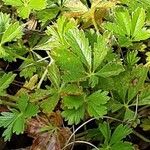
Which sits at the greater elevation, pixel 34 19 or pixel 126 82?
pixel 34 19

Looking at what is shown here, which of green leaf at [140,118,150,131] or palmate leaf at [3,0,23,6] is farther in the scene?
palmate leaf at [3,0,23,6]

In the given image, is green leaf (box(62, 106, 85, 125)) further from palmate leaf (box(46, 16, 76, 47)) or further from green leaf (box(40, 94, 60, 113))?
palmate leaf (box(46, 16, 76, 47))

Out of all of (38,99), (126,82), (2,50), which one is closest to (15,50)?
(2,50)

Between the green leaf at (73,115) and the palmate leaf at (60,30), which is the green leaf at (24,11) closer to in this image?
the palmate leaf at (60,30)

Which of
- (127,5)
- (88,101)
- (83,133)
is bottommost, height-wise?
(83,133)

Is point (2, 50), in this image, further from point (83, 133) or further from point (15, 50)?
point (83, 133)

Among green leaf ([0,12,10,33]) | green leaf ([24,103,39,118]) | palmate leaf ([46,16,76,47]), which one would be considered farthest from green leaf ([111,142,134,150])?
green leaf ([0,12,10,33])

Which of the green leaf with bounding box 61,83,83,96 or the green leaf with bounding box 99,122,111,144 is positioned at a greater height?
the green leaf with bounding box 61,83,83,96
